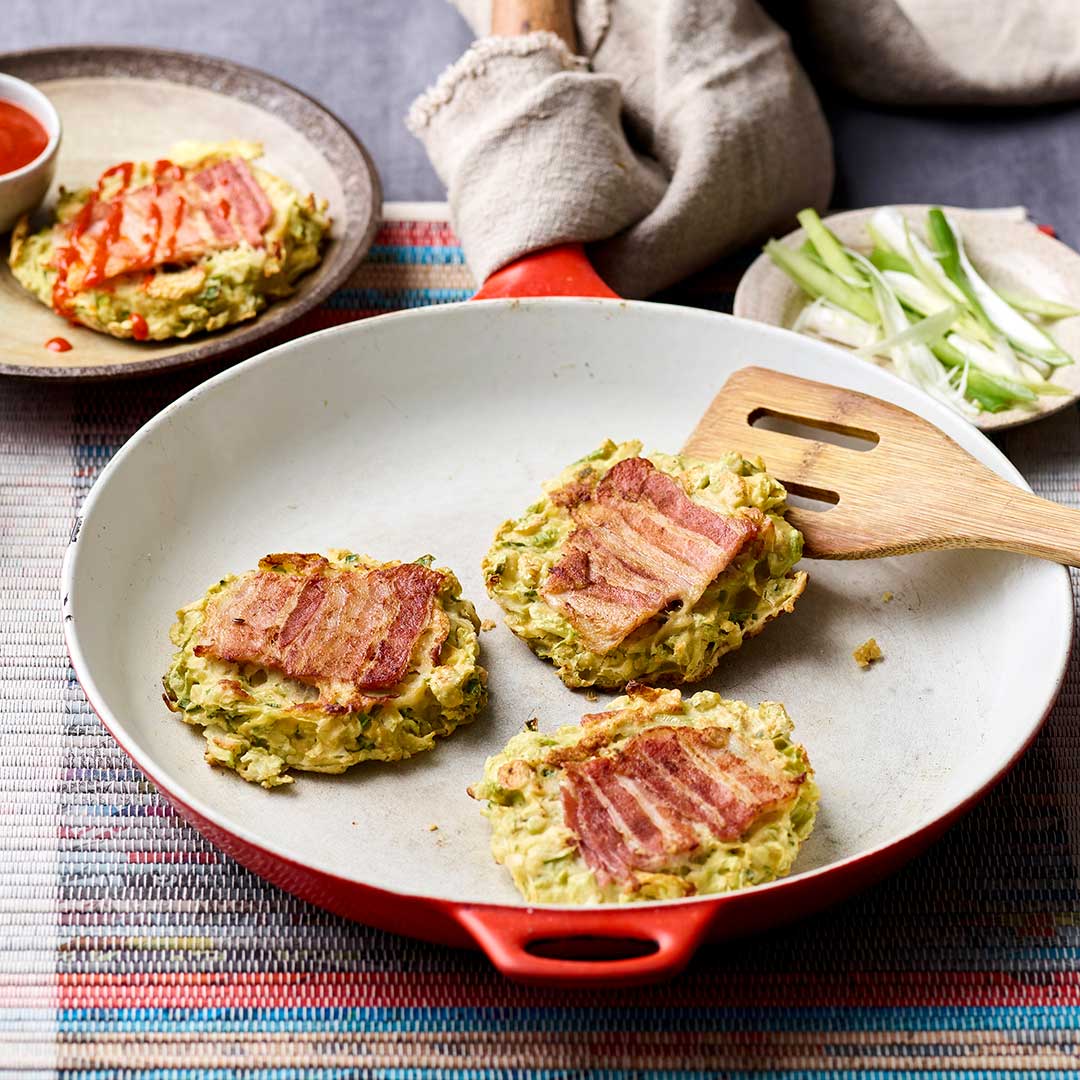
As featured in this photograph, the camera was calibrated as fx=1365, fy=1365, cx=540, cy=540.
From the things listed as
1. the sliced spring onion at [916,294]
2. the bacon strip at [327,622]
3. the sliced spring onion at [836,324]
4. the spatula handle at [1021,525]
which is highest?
the spatula handle at [1021,525]

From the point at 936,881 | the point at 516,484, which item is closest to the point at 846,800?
the point at 936,881

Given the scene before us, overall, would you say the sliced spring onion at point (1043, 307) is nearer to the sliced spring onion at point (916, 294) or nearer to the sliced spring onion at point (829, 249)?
the sliced spring onion at point (916, 294)

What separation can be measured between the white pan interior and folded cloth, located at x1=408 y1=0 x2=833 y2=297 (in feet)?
1.83

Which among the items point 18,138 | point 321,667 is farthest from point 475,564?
point 18,138

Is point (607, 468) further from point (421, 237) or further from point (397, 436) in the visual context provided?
point (421, 237)

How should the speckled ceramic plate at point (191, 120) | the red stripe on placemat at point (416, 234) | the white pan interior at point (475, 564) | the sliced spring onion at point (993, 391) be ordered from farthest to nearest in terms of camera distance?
the red stripe on placemat at point (416, 234)
the speckled ceramic plate at point (191, 120)
the sliced spring onion at point (993, 391)
the white pan interior at point (475, 564)

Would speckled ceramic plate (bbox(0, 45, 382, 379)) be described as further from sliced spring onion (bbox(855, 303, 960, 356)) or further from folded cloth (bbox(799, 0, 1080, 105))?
folded cloth (bbox(799, 0, 1080, 105))

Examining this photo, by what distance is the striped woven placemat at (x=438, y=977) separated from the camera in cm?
264

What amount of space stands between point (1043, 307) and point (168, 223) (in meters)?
2.71

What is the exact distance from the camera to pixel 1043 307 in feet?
13.9

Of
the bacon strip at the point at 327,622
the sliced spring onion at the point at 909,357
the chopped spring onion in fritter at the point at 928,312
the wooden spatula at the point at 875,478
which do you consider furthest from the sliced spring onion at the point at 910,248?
the bacon strip at the point at 327,622

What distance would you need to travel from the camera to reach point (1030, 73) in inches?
208

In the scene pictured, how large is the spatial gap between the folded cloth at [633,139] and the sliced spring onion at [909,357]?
0.48 meters

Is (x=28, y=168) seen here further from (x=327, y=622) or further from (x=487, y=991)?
(x=487, y=991)
